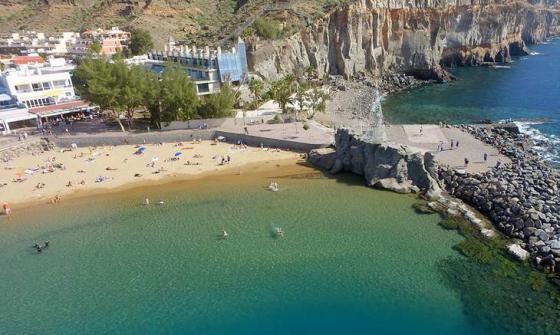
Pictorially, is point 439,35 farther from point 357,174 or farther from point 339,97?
point 357,174

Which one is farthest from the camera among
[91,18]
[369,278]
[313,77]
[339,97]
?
[91,18]

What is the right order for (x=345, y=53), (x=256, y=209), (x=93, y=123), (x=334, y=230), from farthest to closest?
(x=345, y=53)
(x=93, y=123)
(x=256, y=209)
(x=334, y=230)

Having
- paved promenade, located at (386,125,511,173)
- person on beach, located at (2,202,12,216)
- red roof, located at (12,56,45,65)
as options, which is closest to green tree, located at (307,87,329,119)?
paved promenade, located at (386,125,511,173)

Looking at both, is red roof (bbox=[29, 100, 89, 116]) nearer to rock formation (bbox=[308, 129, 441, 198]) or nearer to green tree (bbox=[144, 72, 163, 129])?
green tree (bbox=[144, 72, 163, 129])

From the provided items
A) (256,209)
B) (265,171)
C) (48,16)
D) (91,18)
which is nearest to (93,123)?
(265,171)

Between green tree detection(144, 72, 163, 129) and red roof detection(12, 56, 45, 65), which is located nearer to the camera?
green tree detection(144, 72, 163, 129)

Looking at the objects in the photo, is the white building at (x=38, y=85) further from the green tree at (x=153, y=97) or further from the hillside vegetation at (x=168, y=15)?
the hillside vegetation at (x=168, y=15)
